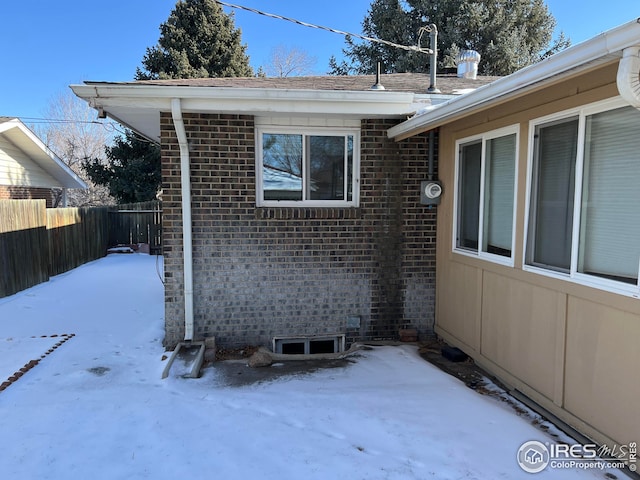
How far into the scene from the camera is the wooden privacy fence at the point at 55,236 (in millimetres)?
Answer: 7633

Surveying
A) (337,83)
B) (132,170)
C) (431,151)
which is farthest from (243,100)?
(132,170)

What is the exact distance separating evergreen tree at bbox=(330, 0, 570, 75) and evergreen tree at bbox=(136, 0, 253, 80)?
5.95 metres

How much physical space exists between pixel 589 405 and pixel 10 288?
8.83m

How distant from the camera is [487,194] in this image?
4070mm

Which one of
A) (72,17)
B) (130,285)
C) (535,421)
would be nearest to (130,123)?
(130,285)

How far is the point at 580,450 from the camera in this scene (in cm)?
269

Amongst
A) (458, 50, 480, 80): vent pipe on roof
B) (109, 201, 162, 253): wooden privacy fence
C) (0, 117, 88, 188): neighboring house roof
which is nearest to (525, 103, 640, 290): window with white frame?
(458, 50, 480, 80): vent pipe on roof

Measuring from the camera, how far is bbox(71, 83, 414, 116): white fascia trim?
13.4ft

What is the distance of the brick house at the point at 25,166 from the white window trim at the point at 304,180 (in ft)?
29.0

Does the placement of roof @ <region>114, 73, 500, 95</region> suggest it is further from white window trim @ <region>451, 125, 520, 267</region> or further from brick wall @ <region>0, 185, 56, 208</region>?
brick wall @ <region>0, 185, 56, 208</region>

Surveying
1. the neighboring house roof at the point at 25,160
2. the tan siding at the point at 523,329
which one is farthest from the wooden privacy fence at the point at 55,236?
the tan siding at the point at 523,329

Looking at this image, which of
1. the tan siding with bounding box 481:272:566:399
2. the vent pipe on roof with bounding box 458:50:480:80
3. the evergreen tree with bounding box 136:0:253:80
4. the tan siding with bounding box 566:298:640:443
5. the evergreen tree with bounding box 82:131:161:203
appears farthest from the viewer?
the evergreen tree with bounding box 136:0:253:80

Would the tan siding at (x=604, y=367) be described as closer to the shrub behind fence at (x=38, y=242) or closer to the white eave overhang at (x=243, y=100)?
the white eave overhang at (x=243, y=100)

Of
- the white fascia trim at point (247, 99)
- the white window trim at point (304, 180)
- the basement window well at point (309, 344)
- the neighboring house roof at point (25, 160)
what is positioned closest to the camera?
the white fascia trim at point (247, 99)
